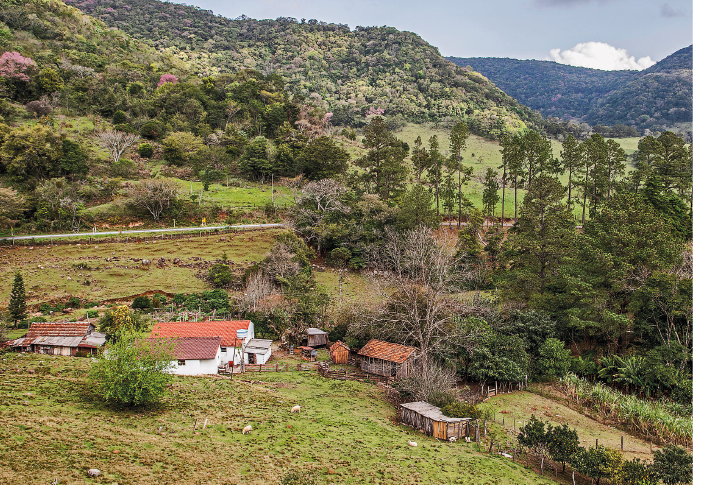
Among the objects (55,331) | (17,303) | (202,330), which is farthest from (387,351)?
(17,303)

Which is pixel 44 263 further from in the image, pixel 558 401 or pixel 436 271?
pixel 558 401

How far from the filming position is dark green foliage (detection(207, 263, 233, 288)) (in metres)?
32.5

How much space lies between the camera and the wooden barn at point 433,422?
632 inches

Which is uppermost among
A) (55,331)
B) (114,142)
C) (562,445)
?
(114,142)

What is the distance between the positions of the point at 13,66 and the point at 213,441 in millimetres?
68573

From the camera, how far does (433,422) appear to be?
53.4 feet

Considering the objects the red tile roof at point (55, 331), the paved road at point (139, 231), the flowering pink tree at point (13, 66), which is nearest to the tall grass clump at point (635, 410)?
the red tile roof at point (55, 331)

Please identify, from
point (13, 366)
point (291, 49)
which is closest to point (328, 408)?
point (13, 366)

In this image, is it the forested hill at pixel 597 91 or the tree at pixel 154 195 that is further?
the forested hill at pixel 597 91

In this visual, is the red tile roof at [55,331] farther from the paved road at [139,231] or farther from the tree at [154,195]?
the tree at [154,195]

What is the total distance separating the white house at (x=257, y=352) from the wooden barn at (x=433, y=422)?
9014 millimetres

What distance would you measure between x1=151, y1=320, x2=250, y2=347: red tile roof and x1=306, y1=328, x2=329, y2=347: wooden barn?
3.85 meters

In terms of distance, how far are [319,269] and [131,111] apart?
42418 mm

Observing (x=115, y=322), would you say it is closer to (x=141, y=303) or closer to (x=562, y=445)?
(x=141, y=303)
